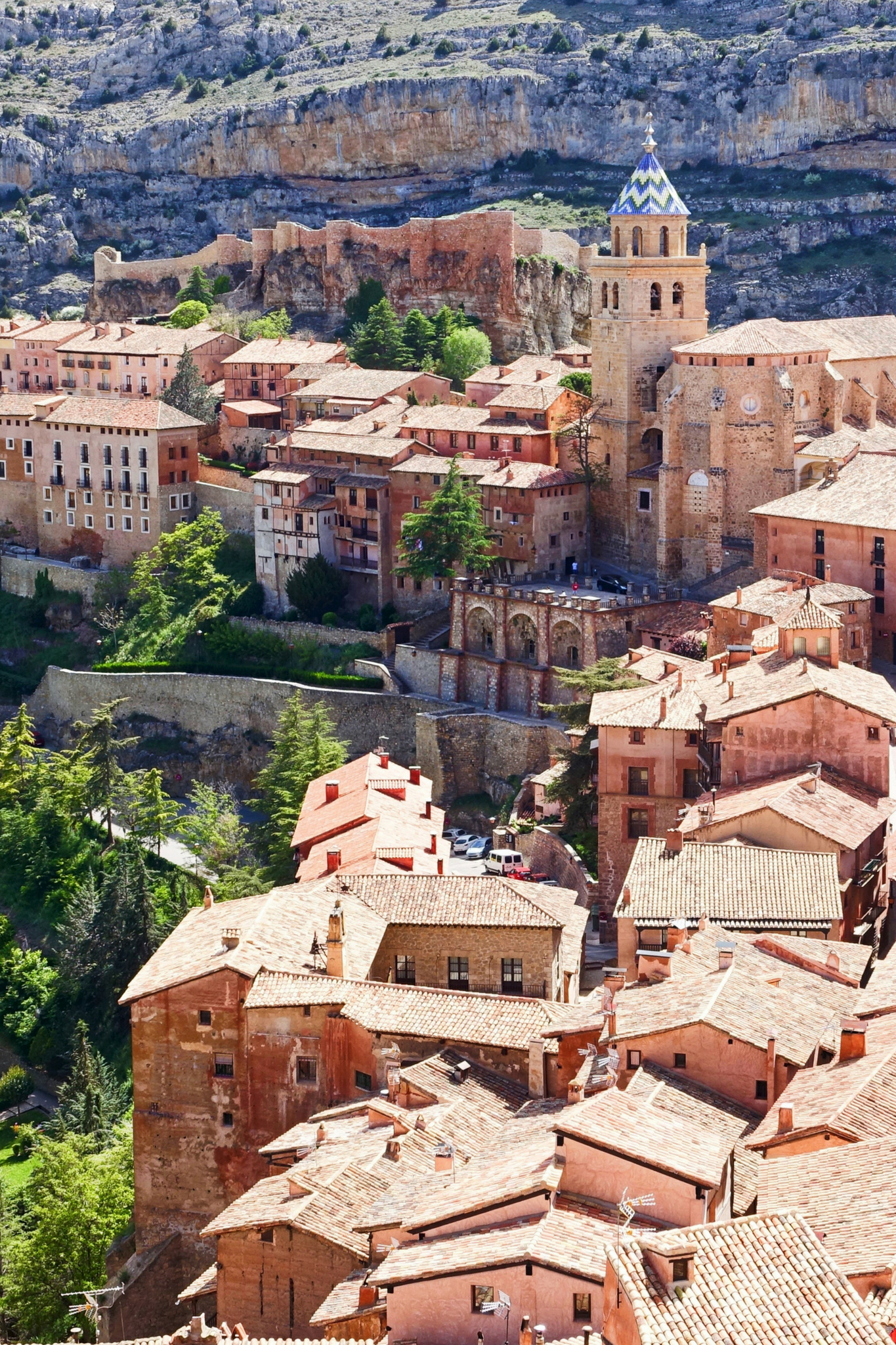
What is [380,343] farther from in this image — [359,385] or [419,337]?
[359,385]

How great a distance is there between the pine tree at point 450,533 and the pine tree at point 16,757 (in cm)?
1226

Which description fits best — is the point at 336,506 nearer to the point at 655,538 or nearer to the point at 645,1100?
the point at 655,538

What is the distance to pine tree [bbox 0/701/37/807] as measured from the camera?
64500 millimetres

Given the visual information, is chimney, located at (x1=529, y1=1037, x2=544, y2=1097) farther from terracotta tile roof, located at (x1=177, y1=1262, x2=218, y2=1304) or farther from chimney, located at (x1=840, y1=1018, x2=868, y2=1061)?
terracotta tile roof, located at (x1=177, y1=1262, x2=218, y2=1304)

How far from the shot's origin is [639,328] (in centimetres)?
6431

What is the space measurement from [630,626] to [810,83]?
146ft

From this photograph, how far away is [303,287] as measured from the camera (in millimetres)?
90375

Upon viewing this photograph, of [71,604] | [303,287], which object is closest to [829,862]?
[71,604]

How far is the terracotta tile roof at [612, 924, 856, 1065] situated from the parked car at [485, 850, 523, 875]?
15072mm

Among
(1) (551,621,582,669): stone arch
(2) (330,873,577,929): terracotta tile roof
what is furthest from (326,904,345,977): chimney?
(1) (551,621,582,669): stone arch

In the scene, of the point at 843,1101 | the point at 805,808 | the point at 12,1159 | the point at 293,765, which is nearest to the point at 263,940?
the point at 805,808

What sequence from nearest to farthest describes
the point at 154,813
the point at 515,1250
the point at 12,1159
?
the point at 515,1250 < the point at 12,1159 < the point at 154,813

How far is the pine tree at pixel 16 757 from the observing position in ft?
212

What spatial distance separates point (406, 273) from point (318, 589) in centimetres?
2371
